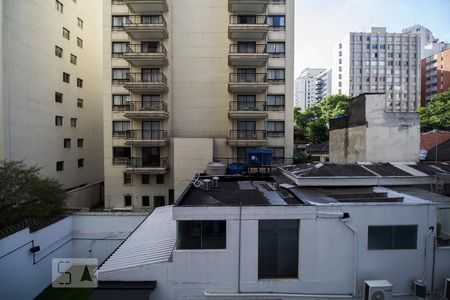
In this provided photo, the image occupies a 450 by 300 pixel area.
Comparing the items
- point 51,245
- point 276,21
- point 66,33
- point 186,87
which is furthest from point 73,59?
point 276,21

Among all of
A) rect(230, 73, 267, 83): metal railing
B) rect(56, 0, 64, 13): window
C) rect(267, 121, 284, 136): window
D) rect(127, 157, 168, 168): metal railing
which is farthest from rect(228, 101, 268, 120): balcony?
rect(56, 0, 64, 13): window

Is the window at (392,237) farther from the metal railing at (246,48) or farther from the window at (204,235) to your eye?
the metal railing at (246,48)

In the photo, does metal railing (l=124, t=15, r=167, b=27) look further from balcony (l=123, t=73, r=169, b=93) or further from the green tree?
the green tree

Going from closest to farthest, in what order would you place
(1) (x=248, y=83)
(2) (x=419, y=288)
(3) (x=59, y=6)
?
(2) (x=419, y=288), (1) (x=248, y=83), (3) (x=59, y=6)

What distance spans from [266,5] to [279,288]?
26742mm

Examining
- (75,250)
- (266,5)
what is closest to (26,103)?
(75,250)

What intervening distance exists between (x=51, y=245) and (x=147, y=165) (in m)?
12.2

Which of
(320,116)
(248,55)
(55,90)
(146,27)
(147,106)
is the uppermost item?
(146,27)

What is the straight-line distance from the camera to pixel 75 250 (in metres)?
18.8

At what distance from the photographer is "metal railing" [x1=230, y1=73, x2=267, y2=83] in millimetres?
28347

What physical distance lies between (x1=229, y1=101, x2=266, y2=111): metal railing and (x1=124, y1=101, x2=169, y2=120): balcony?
23.5ft

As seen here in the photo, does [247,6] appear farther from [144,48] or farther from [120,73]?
[120,73]

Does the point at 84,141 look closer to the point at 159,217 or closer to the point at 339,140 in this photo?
the point at 159,217

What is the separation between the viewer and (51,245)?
53.9 feet
